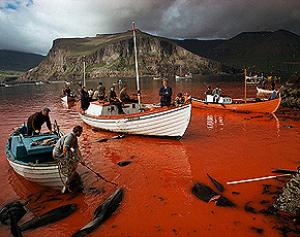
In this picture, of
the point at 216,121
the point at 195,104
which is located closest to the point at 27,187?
the point at 216,121

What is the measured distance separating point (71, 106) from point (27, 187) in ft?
94.5

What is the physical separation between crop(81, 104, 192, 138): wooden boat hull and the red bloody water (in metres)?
0.70

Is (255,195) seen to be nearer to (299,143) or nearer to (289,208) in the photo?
(289,208)

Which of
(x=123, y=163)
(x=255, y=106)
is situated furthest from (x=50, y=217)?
(x=255, y=106)

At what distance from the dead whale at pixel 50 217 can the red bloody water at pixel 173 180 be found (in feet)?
0.67

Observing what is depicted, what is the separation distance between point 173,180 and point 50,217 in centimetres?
506

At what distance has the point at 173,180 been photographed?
1073cm

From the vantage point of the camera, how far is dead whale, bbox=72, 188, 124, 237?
7215mm

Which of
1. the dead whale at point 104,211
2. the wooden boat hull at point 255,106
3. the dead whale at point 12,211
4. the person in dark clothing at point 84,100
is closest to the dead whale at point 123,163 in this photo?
the dead whale at point 104,211

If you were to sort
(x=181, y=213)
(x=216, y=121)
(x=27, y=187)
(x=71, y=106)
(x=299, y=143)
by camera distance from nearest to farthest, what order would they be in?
(x=181, y=213), (x=27, y=187), (x=299, y=143), (x=216, y=121), (x=71, y=106)

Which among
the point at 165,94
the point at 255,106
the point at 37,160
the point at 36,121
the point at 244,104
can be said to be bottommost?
the point at 37,160

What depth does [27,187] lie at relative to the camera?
1052 centimetres

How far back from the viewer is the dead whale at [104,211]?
721 centimetres

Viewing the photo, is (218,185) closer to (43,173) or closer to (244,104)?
(43,173)
